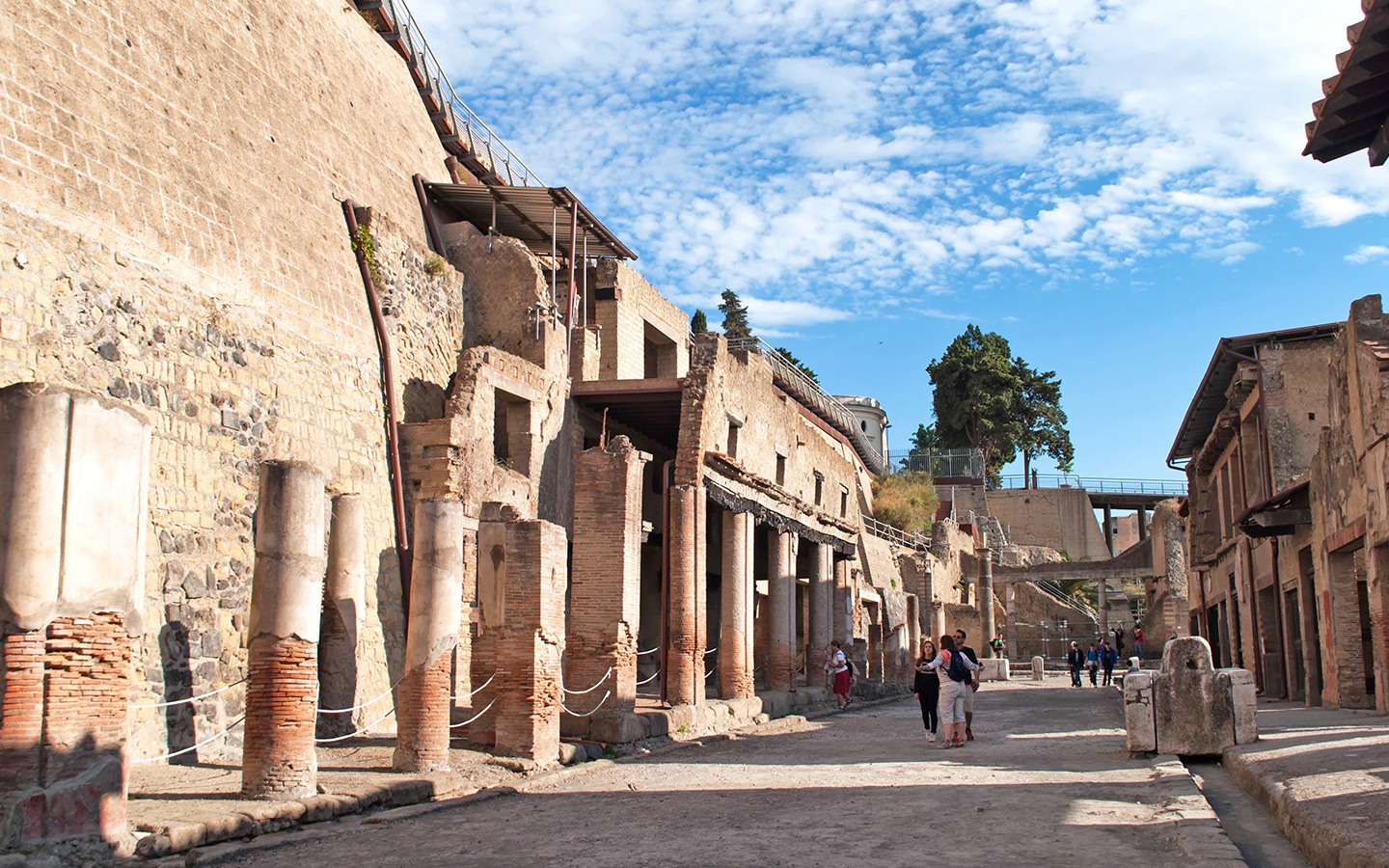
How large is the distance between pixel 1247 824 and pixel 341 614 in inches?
318

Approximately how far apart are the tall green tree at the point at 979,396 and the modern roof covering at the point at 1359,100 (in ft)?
192

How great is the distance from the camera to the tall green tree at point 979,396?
65.6 m

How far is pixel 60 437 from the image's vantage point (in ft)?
24.2

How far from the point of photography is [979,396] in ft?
214

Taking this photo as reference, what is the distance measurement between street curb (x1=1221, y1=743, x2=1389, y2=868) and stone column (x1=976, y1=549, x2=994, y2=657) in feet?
121

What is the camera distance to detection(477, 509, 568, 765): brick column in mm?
12484

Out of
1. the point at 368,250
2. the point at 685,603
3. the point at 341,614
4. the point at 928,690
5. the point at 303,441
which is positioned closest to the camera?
the point at 341,614

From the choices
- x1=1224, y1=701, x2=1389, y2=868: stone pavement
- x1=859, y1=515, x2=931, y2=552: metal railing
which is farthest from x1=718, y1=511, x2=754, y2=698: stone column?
x1=859, y1=515, x2=931, y2=552: metal railing

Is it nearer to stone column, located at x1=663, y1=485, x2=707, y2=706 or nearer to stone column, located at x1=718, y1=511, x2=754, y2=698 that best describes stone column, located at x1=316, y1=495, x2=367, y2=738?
stone column, located at x1=663, y1=485, x2=707, y2=706

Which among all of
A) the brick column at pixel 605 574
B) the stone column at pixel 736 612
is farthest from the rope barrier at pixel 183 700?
the stone column at pixel 736 612

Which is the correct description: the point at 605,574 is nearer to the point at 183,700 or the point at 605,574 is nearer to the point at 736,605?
the point at 736,605

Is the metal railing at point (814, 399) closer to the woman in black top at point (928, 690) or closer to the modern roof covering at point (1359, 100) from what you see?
the woman in black top at point (928, 690)

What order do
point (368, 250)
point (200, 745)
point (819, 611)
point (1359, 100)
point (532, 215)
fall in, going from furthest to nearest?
point (819, 611)
point (532, 215)
point (368, 250)
point (200, 745)
point (1359, 100)

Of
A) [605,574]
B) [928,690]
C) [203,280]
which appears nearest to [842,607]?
[928,690]
